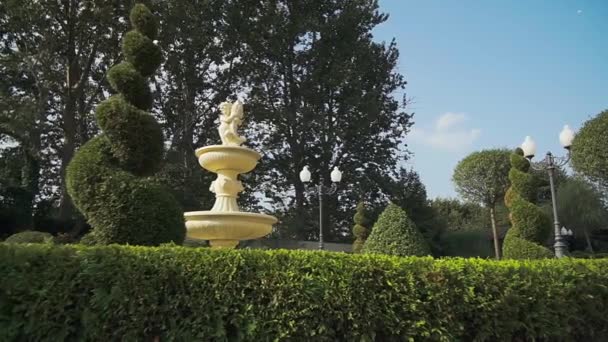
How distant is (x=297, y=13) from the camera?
85.7 ft

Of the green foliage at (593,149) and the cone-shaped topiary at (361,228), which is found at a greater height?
the green foliage at (593,149)

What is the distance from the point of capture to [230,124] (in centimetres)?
1109

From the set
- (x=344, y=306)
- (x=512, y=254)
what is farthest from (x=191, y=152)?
(x=344, y=306)

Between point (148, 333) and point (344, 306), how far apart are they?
170 cm

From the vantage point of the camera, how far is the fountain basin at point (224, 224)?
9266mm

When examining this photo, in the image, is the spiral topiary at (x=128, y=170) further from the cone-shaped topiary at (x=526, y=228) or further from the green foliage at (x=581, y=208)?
the green foliage at (x=581, y=208)

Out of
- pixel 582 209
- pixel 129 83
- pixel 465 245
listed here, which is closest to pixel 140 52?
pixel 129 83

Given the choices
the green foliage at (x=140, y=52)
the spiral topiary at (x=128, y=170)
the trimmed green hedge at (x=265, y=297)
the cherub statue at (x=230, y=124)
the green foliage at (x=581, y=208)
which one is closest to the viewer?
the trimmed green hedge at (x=265, y=297)

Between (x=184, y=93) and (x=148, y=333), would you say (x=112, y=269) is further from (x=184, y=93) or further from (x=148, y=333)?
(x=184, y=93)

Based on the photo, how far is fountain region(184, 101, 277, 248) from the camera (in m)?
9.30

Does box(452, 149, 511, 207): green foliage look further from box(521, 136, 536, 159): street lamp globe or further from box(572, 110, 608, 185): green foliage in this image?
box(521, 136, 536, 159): street lamp globe

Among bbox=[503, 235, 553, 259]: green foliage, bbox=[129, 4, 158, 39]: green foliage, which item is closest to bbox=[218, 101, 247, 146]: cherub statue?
bbox=[129, 4, 158, 39]: green foliage

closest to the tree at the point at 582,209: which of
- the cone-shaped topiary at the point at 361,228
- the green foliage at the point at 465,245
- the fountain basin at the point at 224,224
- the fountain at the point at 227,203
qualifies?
the green foliage at the point at 465,245

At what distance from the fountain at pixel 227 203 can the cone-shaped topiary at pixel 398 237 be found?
2346mm
